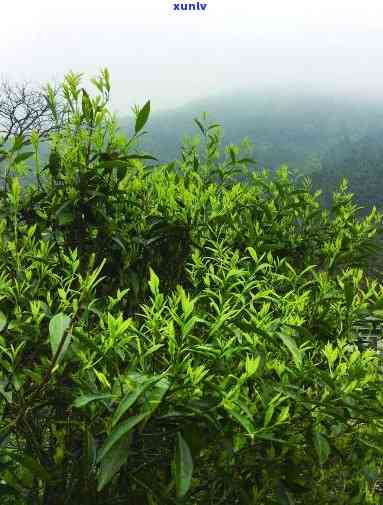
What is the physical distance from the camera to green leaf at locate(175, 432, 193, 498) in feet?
3.29

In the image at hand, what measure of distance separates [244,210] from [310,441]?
128 cm

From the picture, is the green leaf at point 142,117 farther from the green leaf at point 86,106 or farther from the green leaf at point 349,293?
the green leaf at point 349,293

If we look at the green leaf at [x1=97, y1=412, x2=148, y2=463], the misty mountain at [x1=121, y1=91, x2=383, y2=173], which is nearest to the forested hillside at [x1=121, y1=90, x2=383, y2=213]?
the misty mountain at [x1=121, y1=91, x2=383, y2=173]

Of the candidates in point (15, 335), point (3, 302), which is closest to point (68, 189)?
point (3, 302)

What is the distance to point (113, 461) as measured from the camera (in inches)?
38.9

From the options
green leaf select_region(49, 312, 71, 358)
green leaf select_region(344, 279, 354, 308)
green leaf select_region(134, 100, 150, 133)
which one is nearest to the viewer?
green leaf select_region(49, 312, 71, 358)

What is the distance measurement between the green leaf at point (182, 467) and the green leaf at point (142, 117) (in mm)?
1198

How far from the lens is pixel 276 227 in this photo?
2.35m

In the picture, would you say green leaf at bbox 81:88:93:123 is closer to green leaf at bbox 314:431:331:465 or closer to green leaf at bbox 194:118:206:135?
green leaf at bbox 194:118:206:135

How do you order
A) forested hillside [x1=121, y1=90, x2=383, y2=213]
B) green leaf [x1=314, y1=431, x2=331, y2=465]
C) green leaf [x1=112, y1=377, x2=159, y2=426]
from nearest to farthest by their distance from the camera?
green leaf [x1=112, y1=377, x2=159, y2=426]
green leaf [x1=314, y1=431, x2=331, y2=465]
forested hillside [x1=121, y1=90, x2=383, y2=213]

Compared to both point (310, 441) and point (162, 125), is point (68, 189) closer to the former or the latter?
point (310, 441)

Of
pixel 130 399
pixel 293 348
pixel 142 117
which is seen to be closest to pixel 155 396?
pixel 130 399

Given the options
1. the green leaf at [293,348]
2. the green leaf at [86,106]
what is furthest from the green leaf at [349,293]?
the green leaf at [86,106]

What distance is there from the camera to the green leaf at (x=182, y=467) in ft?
3.29
